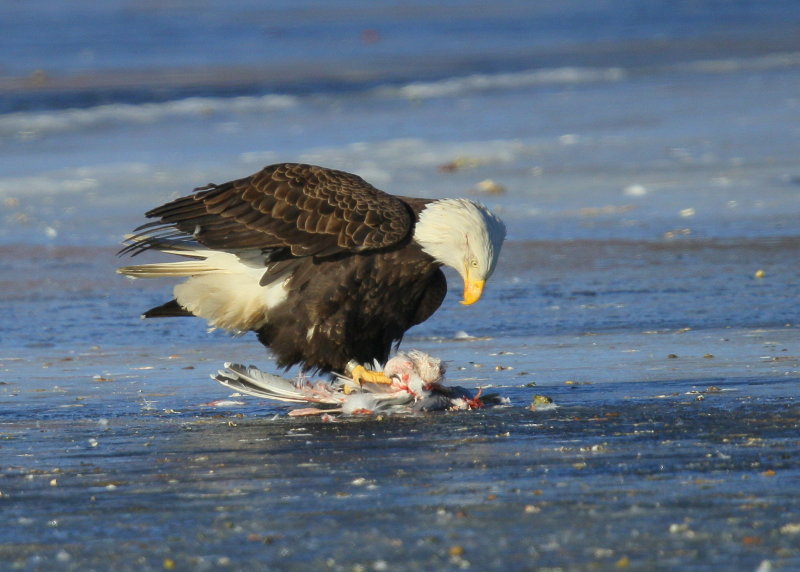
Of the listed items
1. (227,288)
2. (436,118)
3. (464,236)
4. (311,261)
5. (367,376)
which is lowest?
(367,376)

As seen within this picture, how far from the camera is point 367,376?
639cm

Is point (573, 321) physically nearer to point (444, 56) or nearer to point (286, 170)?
point (286, 170)

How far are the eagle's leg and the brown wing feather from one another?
0.50m

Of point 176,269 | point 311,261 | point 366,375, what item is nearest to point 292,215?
point 311,261

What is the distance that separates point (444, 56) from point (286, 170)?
2347cm

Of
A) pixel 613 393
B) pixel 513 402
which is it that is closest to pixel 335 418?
pixel 513 402

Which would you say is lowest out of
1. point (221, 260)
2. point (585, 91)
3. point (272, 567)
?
point (272, 567)

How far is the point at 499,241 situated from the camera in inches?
244

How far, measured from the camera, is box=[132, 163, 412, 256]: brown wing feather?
632 centimetres

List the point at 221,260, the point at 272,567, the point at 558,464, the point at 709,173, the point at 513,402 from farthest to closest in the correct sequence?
the point at 709,173
the point at 221,260
the point at 513,402
the point at 558,464
the point at 272,567

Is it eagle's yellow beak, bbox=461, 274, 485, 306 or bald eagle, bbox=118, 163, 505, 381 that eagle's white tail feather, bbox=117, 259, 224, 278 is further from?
eagle's yellow beak, bbox=461, 274, 485, 306

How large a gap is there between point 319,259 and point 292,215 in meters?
0.24

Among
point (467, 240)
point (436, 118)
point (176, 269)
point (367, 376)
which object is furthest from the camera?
point (436, 118)

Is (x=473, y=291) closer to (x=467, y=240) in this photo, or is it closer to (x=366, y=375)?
(x=467, y=240)
